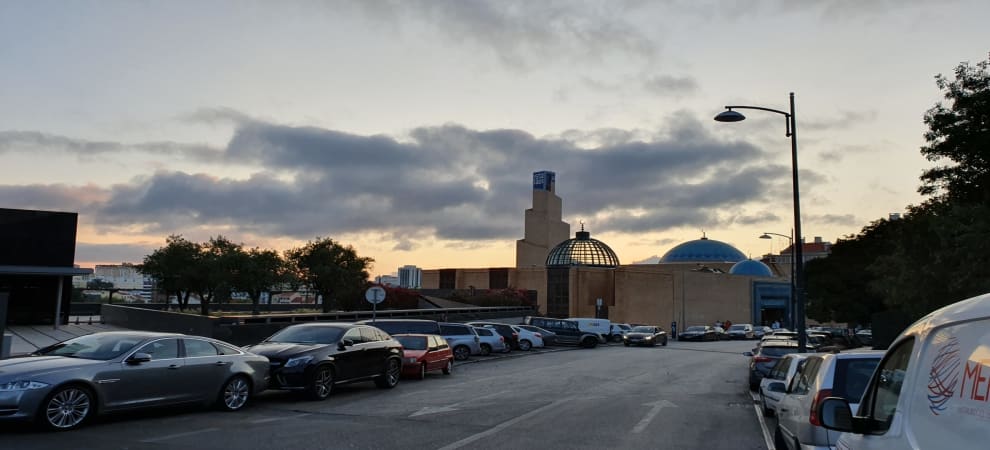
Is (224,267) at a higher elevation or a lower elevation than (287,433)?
higher

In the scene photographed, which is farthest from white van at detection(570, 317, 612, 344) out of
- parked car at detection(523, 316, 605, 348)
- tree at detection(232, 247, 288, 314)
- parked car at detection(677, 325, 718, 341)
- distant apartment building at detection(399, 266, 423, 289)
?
distant apartment building at detection(399, 266, 423, 289)

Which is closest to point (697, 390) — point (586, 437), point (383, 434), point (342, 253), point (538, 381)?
point (538, 381)

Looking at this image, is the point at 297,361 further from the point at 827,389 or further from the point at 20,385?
the point at 827,389

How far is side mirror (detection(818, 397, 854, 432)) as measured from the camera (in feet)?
14.0

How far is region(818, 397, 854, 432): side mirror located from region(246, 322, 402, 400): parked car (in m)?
11.7

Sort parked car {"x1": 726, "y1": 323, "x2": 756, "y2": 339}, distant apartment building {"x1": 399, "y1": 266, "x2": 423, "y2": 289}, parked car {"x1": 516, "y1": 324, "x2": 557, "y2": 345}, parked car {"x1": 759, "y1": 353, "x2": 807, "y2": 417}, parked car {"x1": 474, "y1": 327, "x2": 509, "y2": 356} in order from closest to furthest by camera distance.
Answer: parked car {"x1": 759, "y1": 353, "x2": 807, "y2": 417} < parked car {"x1": 474, "y1": 327, "x2": 509, "y2": 356} < parked car {"x1": 516, "y1": 324, "x2": 557, "y2": 345} < parked car {"x1": 726, "y1": 323, "x2": 756, "y2": 339} < distant apartment building {"x1": 399, "y1": 266, "x2": 423, "y2": 289}

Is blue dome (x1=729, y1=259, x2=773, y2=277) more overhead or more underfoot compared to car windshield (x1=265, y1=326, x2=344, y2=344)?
→ more overhead

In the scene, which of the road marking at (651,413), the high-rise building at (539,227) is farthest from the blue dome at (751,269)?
the road marking at (651,413)

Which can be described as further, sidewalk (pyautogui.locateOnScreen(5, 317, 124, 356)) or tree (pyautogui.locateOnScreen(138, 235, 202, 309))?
tree (pyautogui.locateOnScreen(138, 235, 202, 309))

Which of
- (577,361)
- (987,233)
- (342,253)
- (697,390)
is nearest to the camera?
(987,233)

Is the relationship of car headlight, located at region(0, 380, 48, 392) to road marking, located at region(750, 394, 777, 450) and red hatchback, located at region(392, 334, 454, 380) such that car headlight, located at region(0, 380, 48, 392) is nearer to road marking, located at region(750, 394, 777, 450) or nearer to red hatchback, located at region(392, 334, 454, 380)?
road marking, located at region(750, 394, 777, 450)

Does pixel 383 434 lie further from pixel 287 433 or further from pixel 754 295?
pixel 754 295

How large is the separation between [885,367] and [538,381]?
16.1 meters

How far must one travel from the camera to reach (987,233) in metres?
14.3
